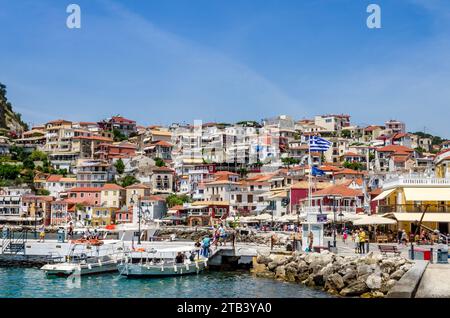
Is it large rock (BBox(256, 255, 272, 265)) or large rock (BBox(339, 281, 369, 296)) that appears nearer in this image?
large rock (BBox(339, 281, 369, 296))

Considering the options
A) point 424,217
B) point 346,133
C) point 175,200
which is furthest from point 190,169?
point 424,217

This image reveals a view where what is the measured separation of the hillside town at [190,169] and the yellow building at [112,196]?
17cm

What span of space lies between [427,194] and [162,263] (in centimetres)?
1645

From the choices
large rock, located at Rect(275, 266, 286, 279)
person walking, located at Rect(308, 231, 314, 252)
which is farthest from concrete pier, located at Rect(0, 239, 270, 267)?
large rock, located at Rect(275, 266, 286, 279)

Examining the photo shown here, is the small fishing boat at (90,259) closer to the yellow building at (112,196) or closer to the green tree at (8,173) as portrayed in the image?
the yellow building at (112,196)

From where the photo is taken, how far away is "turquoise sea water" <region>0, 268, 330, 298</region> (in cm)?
2209

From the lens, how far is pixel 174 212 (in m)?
82.8

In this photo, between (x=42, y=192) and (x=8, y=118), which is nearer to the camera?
(x=42, y=192)

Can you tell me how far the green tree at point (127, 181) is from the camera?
101088mm

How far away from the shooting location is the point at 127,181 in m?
102

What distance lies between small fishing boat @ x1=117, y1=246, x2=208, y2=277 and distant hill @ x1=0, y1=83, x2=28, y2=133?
123m

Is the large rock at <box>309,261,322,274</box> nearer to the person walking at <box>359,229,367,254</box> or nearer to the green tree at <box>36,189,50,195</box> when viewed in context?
the person walking at <box>359,229,367,254</box>

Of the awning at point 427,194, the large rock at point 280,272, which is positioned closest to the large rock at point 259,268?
the large rock at point 280,272

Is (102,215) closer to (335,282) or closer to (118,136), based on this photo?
(118,136)
